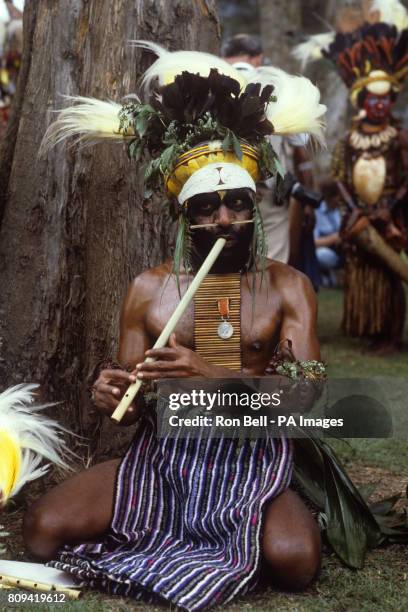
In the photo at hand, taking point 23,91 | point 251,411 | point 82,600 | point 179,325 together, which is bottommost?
point 82,600

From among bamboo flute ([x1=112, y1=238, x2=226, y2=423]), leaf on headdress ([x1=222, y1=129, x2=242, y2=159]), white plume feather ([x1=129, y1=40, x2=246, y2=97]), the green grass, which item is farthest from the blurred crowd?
bamboo flute ([x1=112, y1=238, x2=226, y2=423])

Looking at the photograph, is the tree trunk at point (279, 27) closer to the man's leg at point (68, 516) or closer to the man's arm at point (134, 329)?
the man's arm at point (134, 329)

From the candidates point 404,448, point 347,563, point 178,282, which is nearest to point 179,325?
point 178,282

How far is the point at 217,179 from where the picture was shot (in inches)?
132

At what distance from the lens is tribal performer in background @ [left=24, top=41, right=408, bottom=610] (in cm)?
320

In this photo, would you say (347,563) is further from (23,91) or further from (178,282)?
(23,91)

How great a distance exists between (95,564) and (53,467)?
3.41 feet

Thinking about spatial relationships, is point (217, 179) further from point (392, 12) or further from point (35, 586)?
point (392, 12)

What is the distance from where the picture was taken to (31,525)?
340cm

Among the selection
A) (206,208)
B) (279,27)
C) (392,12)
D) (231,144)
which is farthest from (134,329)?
(279,27)

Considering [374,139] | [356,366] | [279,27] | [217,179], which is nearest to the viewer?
[217,179]

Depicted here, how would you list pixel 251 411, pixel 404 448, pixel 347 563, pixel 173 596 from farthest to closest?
pixel 404 448 < pixel 347 563 < pixel 251 411 < pixel 173 596

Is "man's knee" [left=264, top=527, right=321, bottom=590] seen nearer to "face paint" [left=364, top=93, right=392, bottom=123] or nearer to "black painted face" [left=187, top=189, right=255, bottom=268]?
"black painted face" [left=187, top=189, right=255, bottom=268]

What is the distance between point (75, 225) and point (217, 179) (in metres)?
1.07
